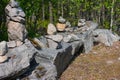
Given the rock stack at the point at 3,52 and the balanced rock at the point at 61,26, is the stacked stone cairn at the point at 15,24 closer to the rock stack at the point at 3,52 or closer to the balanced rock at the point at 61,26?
the rock stack at the point at 3,52

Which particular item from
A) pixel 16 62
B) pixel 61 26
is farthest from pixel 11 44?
pixel 61 26

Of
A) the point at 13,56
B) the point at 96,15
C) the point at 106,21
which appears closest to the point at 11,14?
the point at 13,56

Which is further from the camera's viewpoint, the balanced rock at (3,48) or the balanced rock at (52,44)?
the balanced rock at (52,44)

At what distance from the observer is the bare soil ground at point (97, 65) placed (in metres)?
22.0

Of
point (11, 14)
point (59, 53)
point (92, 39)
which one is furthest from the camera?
point (92, 39)

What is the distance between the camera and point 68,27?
28375mm

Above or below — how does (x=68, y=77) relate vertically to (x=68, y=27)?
below

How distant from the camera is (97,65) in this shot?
79.9 ft

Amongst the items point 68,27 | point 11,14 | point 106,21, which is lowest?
point 106,21

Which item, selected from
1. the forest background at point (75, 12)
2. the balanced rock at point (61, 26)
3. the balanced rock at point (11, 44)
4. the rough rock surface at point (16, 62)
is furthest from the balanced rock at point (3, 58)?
the forest background at point (75, 12)

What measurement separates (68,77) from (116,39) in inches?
412

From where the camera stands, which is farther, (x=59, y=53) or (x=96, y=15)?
(x=96, y=15)

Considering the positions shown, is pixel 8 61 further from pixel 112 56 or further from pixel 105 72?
pixel 112 56

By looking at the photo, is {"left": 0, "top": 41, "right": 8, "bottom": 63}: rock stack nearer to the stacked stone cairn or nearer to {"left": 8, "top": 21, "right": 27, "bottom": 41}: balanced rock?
the stacked stone cairn
